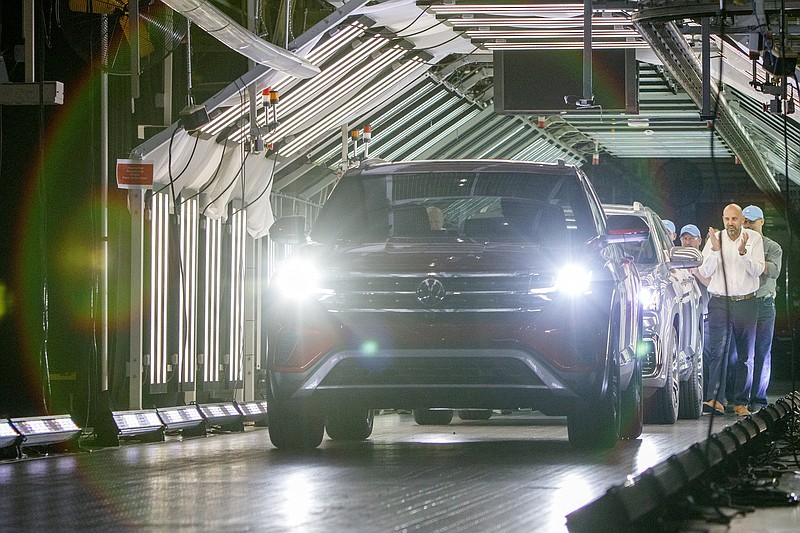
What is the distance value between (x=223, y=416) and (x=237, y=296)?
5.42 m

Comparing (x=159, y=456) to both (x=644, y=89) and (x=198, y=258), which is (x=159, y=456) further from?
(x=644, y=89)

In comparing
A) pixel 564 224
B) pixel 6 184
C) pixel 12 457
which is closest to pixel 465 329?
pixel 564 224

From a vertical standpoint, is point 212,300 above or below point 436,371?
above

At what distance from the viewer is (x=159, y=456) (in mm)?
9531

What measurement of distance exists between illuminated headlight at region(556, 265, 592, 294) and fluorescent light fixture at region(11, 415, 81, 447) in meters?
3.52

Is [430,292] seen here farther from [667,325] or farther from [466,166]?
[667,325]

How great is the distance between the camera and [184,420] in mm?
12266

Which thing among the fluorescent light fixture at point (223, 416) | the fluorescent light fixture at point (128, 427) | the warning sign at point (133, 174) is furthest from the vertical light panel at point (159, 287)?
the fluorescent light fixture at point (128, 427)

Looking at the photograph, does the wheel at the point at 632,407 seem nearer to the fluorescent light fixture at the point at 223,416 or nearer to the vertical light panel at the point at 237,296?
the fluorescent light fixture at the point at 223,416

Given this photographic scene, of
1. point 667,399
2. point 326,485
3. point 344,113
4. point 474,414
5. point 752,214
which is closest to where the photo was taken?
point 326,485

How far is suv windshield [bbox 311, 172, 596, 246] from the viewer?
32.0 feet

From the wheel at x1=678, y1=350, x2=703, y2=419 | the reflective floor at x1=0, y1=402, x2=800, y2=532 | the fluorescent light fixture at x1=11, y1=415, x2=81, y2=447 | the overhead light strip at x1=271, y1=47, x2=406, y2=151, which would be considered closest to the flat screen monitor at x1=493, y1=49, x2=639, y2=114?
the overhead light strip at x1=271, y1=47, x2=406, y2=151

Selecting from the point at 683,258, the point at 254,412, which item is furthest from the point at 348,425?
the point at 683,258

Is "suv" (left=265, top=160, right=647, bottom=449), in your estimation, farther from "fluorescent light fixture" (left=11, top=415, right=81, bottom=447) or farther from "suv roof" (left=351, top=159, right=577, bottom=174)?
"fluorescent light fixture" (left=11, top=415, right=81, bottom=447)
